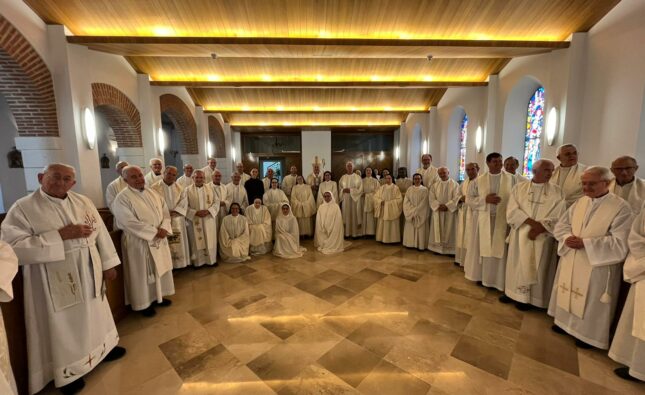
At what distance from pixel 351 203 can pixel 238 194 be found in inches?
123

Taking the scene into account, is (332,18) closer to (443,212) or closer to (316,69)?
(316,69)

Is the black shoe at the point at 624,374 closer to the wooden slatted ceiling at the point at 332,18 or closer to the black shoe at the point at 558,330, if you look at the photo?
the black shoe at the point at 558,330

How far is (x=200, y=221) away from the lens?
18.8ft

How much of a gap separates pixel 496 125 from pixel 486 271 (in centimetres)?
451

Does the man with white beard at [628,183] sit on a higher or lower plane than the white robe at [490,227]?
higher

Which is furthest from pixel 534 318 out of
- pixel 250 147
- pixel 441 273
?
pixel 250 147

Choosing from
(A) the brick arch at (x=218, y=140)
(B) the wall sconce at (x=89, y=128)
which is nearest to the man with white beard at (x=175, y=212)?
(B) the wall sconce at (x=89, y=128)

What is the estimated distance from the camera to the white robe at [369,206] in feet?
25.9

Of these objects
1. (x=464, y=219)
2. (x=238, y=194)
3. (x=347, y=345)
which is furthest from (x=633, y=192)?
(x=238, y=194)

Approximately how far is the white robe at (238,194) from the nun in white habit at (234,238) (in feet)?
2.68

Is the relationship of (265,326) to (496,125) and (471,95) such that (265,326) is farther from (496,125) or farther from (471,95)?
(471,95)

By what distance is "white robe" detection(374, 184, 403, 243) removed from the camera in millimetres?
7191

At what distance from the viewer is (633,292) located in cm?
275

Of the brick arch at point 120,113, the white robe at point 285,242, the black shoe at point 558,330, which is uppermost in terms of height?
the brick arch at point 120,113
